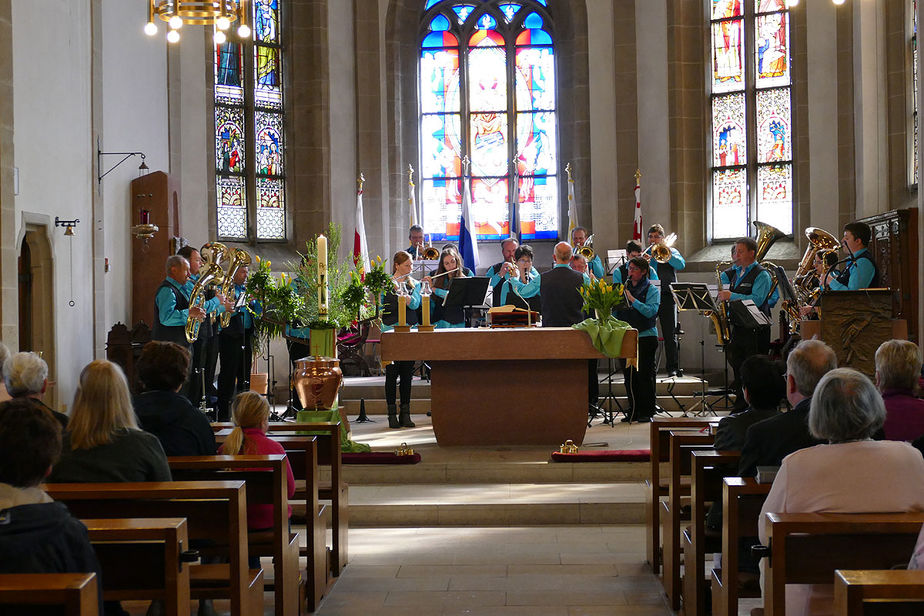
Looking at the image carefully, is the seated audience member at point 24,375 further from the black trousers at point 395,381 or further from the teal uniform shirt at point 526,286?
the teal uniform shirt at point 526,286

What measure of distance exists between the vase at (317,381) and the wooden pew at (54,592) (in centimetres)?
508

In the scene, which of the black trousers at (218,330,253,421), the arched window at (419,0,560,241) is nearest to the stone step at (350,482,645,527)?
the black trousers at (218,330,253,421)

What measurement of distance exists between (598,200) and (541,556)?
10109 mm

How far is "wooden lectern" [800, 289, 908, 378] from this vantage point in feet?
29.4

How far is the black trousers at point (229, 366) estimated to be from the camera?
10.9 m

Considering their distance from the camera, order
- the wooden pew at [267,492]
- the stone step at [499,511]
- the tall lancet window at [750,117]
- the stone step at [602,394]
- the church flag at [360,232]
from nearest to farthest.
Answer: the wooden pew at [267,492] < the stone step at [499,511] < the stone step at [602,394] < the tall lancet window at [750,117] < the church flag at [360,232]

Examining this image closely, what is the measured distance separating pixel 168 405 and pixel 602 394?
27.3 ft

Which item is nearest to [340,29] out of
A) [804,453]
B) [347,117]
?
[347,117]

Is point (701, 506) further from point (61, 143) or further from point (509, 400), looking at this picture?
point (61, 143)

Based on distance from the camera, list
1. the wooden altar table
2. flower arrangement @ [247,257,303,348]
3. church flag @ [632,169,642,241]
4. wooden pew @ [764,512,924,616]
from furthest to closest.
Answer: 1. church flag @ [632,169,642,241]
2. the wooden altar table
3. flower arrangement @ [247,257,303,348]
4. wooden pew @ [764,512,924,616]

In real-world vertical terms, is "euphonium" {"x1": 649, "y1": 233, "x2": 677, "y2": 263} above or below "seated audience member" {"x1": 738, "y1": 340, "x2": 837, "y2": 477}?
above

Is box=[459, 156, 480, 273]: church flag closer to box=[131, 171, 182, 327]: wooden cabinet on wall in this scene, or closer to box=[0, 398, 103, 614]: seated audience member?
box=[131, 171, 182, 327]: wooden cabinet on wall

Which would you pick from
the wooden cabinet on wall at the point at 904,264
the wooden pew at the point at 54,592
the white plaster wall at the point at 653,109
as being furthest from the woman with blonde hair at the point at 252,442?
the white plaster wall at the point at 653,109

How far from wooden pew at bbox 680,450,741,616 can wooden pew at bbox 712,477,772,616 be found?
455 mm
